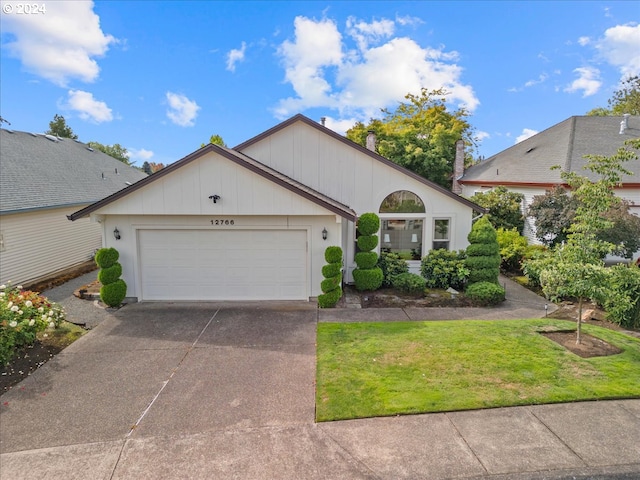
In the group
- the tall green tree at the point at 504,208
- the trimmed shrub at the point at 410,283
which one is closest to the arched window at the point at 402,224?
the trimmed shrub at the point at 410,283

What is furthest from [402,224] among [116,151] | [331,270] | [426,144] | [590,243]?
[116,151]

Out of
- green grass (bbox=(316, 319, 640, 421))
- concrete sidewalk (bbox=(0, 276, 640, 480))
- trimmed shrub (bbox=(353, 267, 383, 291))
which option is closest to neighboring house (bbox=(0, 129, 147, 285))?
concrete sidewalk (bbox=(0, 276, 640, 480))

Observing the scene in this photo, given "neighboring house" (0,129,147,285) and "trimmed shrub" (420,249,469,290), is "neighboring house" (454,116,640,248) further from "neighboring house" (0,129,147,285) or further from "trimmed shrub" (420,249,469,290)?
"neighboring house" (0,129,147,285)

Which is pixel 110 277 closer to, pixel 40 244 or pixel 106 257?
pixel 106 257

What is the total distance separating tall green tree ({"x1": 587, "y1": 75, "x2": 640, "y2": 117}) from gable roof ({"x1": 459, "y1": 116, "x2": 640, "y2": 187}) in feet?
59.1

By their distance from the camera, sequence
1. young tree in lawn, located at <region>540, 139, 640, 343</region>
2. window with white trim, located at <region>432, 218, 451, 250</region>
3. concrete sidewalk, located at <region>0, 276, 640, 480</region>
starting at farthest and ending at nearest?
window with white trim, located at <region>432, 218, 451, 250</region>
young tree in lawn, located at <region>540, 139, 640, 343</region>
concrete sidewalk, located at <region>0, 276, 640, 480</region>

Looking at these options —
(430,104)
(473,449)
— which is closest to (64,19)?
(473,449)

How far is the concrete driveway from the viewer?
161 inches

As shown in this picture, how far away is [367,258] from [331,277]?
1.75 metres

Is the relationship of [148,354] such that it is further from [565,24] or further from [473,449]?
→ [565,24]

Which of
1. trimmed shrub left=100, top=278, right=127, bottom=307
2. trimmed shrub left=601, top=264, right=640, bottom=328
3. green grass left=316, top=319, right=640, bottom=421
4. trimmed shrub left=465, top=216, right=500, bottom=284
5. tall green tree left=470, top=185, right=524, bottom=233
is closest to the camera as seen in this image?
green grass left=316, top=319, right=640, bottom=421

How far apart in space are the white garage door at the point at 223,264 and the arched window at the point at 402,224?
3.47 metres

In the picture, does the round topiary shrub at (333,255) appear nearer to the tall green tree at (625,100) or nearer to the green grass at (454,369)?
the green grass at (454,369)

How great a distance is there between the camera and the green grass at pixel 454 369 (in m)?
5.39
